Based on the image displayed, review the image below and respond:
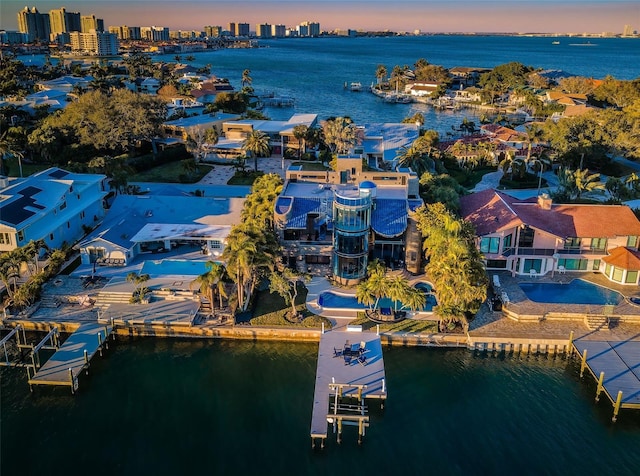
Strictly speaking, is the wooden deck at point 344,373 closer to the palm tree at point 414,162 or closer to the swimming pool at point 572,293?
the swimming pool at point 572,293

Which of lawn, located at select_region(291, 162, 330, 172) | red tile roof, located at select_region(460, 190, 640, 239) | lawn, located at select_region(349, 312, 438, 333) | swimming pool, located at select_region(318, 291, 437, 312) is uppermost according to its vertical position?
red tile roof, located at select_region(460, 190, 640, 239)

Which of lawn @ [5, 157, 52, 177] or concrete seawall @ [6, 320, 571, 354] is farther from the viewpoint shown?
lawn @ [5, 157, 52, 177]

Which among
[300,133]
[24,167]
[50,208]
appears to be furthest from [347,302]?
[24,167]

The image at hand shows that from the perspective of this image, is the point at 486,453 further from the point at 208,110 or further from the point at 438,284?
the point at 208,110

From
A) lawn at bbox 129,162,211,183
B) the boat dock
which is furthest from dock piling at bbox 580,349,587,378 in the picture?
lawn at bbox 129,162,211,183

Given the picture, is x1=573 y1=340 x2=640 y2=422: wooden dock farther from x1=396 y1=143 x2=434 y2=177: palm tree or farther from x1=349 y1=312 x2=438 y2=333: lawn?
x1=396 y1=143 x2=434 y2=177: palm tree

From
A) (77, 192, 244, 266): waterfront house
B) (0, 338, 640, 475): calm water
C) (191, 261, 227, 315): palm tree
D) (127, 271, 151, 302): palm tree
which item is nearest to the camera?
(0, 338, 640, 475): calm water

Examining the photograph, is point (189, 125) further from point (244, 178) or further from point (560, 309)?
point (560, 309)
